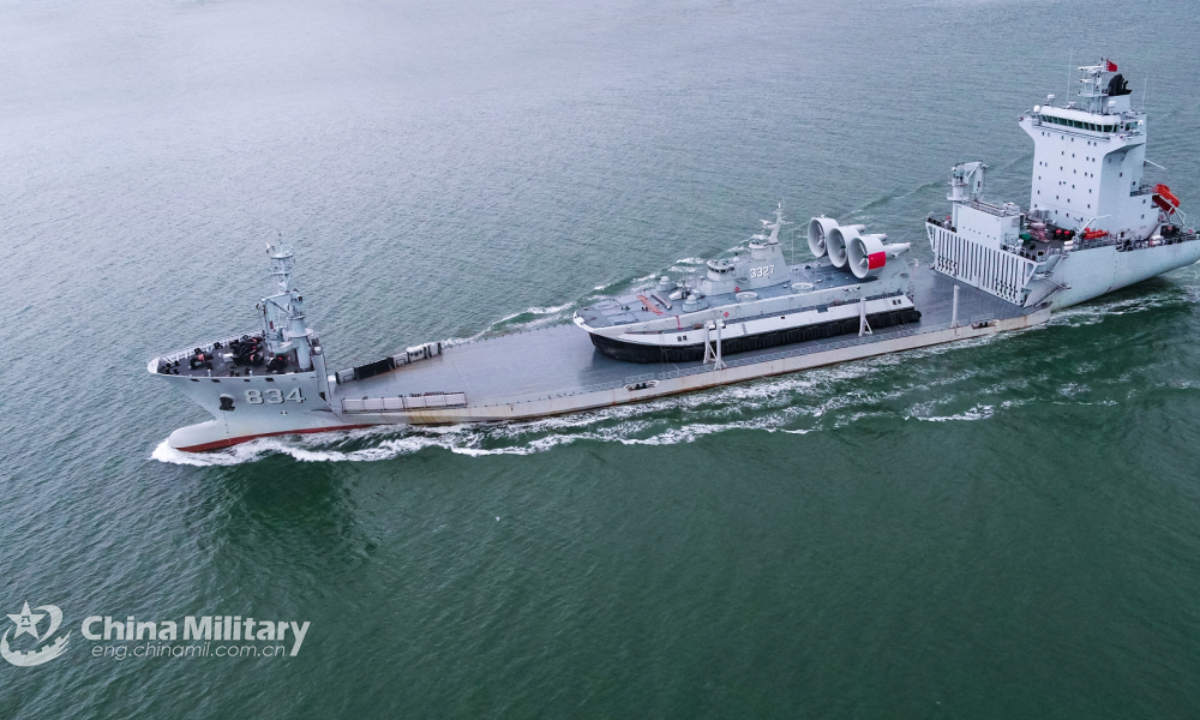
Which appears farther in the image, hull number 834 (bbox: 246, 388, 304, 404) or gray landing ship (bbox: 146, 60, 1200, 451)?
gray landing ship (bbox: 146, 60, 1200, 451)

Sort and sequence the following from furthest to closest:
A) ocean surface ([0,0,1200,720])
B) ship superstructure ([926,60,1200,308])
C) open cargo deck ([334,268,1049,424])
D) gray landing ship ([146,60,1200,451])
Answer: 1. ship superstructure ([926,60,1200,308])
2. open cargo deck ([334,268,1049,424])
3. gray landing ship ([146,60,1200,451])
4. ocean surface ([0,0,1200,720])

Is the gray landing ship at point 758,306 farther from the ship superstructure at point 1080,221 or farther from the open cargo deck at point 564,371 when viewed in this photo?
the ship superstructure at point 1080,221

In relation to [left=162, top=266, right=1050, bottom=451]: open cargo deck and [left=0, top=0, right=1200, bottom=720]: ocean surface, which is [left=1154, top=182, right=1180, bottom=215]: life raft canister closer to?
[left=0, top=0, right=1200, bottom=720]: ocean surface

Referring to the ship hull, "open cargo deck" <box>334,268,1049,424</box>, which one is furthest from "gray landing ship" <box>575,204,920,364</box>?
the ship hull

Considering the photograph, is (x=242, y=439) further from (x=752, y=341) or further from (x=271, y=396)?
(x=752, y=341)

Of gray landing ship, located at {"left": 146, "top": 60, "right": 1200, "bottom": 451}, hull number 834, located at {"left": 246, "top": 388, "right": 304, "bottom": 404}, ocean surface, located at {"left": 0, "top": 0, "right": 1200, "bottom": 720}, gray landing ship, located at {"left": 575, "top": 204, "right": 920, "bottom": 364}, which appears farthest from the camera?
gray landing ship, located at {"left": 575, "top": 204, "right": 920, "bottom": 364}

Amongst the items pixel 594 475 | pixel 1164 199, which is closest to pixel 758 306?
pixel 594 475

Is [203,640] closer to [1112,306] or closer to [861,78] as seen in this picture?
[1112,306]

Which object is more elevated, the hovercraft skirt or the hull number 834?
the hull number 834
